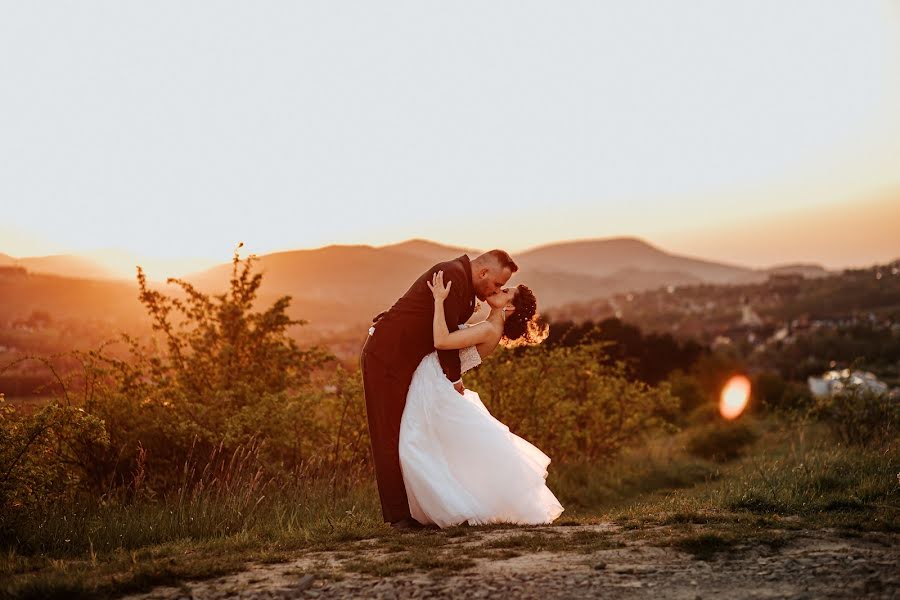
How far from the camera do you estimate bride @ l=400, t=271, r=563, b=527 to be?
243 inches

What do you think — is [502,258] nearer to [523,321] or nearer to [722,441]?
[523,321]

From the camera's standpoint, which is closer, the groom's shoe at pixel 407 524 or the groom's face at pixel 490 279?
the groom's shoe at pixel 407 524

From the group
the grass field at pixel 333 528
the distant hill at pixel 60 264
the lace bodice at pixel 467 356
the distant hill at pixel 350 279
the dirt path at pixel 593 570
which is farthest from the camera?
the distant hill at pixel 60 264

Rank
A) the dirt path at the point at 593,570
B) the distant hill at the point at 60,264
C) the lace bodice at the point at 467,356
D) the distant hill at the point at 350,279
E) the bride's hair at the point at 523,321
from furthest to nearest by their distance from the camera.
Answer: the distant hill at the point at 60,264 → the distant hill at the point at 350,279 → the bride's hair at the point at 523,321 → the lace bodice at the point at 467,356 → the dirt path at the point at 593,570

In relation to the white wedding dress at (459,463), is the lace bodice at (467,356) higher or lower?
higher

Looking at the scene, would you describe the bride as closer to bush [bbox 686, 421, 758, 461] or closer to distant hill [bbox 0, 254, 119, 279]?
distant hill [bbox 0, 254, 119, 279]

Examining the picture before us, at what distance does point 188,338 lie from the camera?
1004 cm

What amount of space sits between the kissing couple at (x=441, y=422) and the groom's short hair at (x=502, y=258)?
2 centimetres

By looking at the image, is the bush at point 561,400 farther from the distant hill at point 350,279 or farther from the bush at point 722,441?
the bush at point 722,441

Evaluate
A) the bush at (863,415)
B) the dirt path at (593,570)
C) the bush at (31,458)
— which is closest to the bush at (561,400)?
the bush at (863,415)

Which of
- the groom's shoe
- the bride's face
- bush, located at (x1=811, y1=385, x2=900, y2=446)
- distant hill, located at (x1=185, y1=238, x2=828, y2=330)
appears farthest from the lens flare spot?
the groom's shoe

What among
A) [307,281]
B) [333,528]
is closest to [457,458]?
[333,528]

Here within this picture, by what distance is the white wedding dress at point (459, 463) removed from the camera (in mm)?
6176

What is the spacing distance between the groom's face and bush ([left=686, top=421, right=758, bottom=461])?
448 inches
